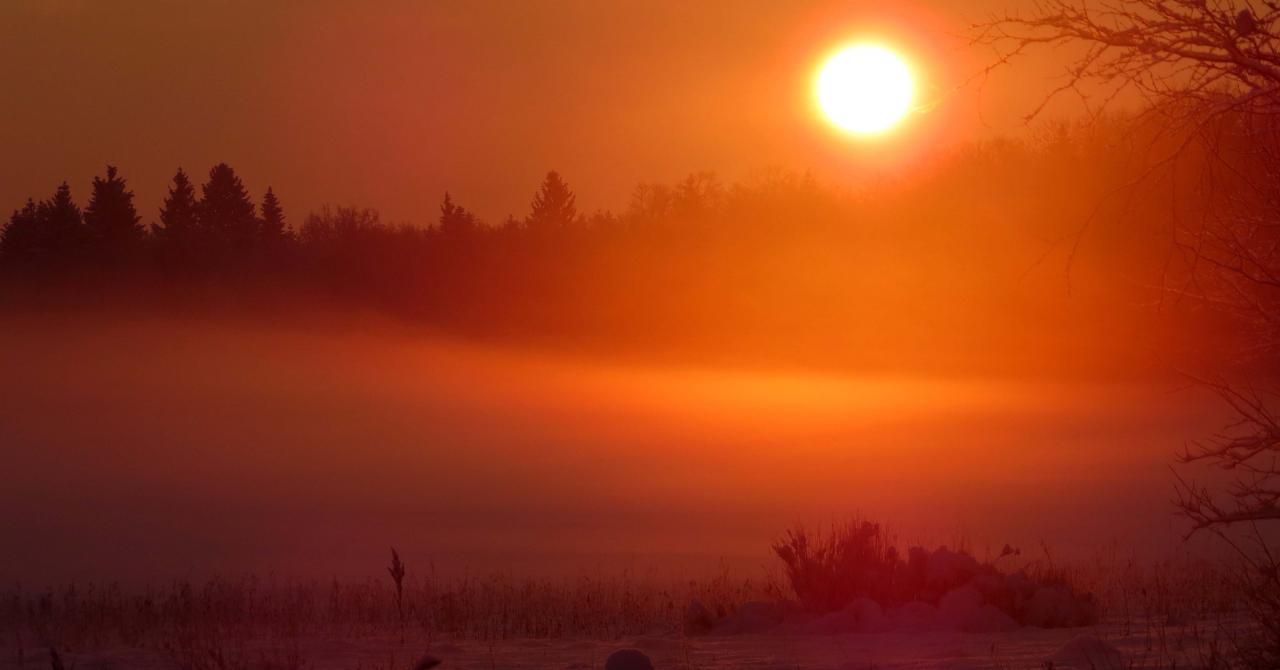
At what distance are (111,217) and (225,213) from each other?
5945 millimetres

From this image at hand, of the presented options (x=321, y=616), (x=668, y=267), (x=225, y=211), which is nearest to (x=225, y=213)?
(x=225, y=211)

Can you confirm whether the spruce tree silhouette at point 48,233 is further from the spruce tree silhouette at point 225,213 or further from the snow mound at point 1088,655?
the snow mound at point 1088,655

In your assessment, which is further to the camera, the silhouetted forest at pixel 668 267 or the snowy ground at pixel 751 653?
the silhouetted forest at pixel 668 267

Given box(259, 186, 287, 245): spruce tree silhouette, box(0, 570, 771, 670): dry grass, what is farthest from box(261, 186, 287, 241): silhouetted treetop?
box(0, 570, 771, 670): dry grass

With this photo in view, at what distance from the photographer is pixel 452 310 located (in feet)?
261

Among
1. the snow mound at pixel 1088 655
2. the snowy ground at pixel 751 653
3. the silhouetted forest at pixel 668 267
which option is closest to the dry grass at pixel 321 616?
the snowy ground at pixel 751 653

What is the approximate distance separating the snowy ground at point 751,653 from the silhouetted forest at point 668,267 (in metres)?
58.4

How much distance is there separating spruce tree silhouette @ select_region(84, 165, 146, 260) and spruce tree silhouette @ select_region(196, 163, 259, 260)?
358cm

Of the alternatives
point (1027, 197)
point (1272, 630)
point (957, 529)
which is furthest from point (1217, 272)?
point (1027, 197)

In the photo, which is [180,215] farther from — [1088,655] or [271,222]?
[1088,655]

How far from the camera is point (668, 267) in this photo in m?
81.8

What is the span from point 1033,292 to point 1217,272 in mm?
66075

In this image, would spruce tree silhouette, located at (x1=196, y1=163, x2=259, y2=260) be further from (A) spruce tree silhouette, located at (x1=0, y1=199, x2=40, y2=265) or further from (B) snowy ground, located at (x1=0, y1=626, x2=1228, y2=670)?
(B) snowy ground, located at (x1=0, y1=626, x2=1228, y2=670)

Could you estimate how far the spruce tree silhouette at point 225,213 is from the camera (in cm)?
7081
